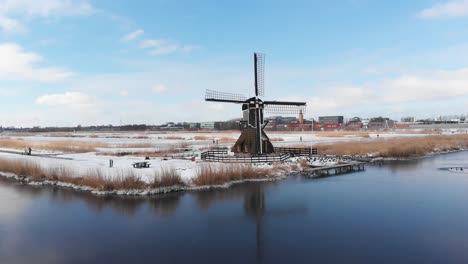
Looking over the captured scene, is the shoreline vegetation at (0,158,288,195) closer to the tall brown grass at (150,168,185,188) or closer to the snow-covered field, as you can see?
the tall brown grass at (150,168,185,188)

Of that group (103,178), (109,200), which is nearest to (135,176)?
(103,178)

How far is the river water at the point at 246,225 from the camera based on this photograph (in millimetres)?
11188

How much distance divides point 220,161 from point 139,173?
7710mm

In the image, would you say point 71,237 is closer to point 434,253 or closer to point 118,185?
point 118,185

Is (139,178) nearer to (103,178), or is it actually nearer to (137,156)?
(103,178)

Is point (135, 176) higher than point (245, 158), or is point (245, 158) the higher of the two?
point (245, 158)

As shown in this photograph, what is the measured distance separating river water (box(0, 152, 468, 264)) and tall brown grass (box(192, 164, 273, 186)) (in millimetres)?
1456

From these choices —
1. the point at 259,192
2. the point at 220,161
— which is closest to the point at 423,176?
the point at 259,192

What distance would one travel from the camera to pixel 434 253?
36.1 ft

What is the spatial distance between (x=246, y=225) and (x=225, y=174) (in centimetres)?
913

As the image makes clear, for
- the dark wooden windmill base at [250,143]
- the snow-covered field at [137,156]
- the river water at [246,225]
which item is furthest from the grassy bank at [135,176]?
the dark wooden windmill base at [250,143]

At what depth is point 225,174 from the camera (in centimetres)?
2348

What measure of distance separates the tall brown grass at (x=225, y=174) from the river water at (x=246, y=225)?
4.78ft

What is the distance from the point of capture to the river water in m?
11.2
